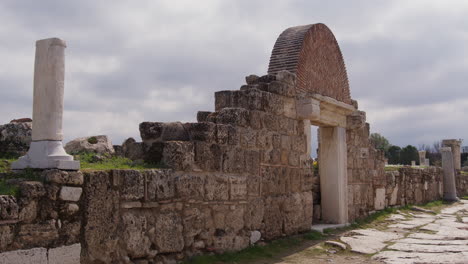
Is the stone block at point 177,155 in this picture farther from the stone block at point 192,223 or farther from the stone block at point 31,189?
the stone block at point 31,189

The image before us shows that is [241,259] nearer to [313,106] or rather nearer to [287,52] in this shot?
[313,106]

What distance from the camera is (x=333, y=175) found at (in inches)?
393

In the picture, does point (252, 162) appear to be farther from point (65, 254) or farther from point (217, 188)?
point (65, 254)

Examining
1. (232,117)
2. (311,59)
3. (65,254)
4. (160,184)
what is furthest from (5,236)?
→ (311,59)

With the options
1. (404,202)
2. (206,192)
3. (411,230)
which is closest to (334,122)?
(411,230)

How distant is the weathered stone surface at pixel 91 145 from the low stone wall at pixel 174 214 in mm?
1911

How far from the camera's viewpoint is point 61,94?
489 centimetres

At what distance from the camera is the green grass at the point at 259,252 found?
6.08 m

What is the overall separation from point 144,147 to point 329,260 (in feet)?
10.3

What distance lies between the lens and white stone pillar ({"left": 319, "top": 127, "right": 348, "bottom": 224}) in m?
9.86

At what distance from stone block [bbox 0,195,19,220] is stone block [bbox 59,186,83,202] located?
466 millimetres

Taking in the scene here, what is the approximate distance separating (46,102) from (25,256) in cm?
157

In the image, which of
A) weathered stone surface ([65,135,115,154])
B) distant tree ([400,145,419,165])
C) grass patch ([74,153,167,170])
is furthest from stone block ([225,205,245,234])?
distant tree ([400,145,419,165])

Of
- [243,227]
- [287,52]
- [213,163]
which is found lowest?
[243,227]
